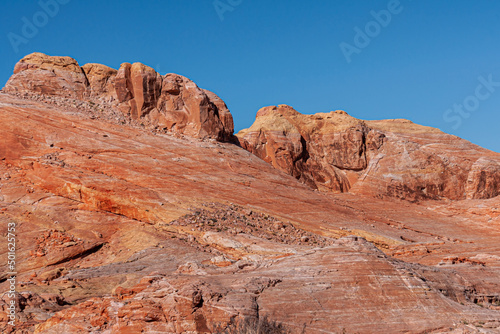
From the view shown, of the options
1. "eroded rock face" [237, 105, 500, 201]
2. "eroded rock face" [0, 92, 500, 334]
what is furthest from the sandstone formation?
"eroded rock face" [237, 105, 500, 201]

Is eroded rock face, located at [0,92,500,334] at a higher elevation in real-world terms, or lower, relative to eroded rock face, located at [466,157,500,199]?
lower

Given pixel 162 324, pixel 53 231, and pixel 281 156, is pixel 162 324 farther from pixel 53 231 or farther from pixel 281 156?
pixel 281 156

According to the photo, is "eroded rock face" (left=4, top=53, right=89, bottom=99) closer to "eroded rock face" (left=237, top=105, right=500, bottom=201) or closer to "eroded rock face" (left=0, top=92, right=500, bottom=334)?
"eroded rock face" (left=0, top=92, right=500, bottom=334)

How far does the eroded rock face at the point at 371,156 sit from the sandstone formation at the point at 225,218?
0.23 metres

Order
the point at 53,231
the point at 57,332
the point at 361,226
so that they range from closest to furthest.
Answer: the point at 57,332 → the point at 53,231 → the point at 361,226

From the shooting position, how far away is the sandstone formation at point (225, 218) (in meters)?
16.2

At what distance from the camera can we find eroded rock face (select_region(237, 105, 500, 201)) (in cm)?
6175

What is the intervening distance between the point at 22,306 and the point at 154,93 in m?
32.0

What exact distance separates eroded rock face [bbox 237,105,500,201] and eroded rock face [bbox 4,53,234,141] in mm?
15003

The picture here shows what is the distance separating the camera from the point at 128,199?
3428 centimetres

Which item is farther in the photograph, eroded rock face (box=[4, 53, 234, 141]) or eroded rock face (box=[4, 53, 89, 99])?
eroded rock face (box=[4, 53, 234, 141])

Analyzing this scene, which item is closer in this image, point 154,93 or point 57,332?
point 57,332

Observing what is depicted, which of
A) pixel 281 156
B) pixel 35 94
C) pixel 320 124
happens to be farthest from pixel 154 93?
pixel 320 124

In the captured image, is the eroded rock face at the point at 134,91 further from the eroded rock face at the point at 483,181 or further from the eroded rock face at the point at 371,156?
the eroded rock face at the point at 483,181
